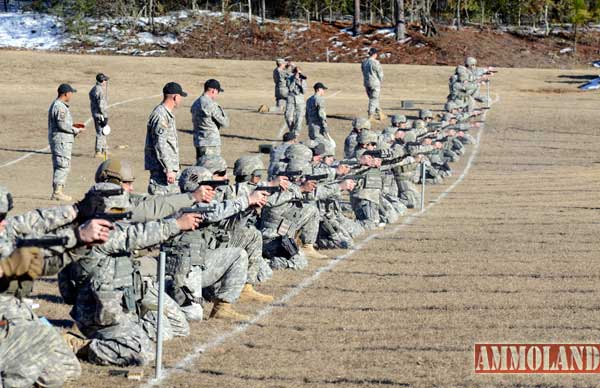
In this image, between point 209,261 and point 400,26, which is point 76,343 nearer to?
point 209,261

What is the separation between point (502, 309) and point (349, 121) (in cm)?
2206

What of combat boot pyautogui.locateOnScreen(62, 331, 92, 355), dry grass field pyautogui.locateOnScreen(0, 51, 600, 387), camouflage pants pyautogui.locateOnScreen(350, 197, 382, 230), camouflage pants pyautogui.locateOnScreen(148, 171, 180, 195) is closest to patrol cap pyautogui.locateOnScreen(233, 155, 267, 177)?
dry grass field pyautogui.locateOnScreen(0, 51, 600, 387)

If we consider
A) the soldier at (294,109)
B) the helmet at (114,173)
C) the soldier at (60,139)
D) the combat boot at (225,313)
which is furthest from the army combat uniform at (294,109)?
the helmet at (114,173)

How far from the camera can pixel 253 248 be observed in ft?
37.2

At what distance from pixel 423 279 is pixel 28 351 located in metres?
5.66

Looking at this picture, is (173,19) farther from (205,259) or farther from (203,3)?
(205,259)

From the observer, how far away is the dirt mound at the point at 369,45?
53.5 m

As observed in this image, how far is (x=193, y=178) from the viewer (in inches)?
414

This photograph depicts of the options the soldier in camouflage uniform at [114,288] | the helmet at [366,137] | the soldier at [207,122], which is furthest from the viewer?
the helmet at [366,137]

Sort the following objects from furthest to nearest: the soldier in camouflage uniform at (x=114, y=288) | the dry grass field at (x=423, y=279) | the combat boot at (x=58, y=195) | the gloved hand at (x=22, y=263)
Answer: the combat boot at (x=58, y=195) → the soldier in camouflage uniform at (x=114, y=288) → the dry grass field at (x=423, y=279) → the gloved hand at (x=22, y=263)

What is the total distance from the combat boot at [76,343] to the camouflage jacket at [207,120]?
8.70 meters

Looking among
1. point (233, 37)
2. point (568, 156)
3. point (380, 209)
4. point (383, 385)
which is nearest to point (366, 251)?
point (380, 209)

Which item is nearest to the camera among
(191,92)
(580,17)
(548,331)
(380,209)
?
(548,331)

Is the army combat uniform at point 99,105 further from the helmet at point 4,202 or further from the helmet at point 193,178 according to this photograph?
the helmet at point 4,202
